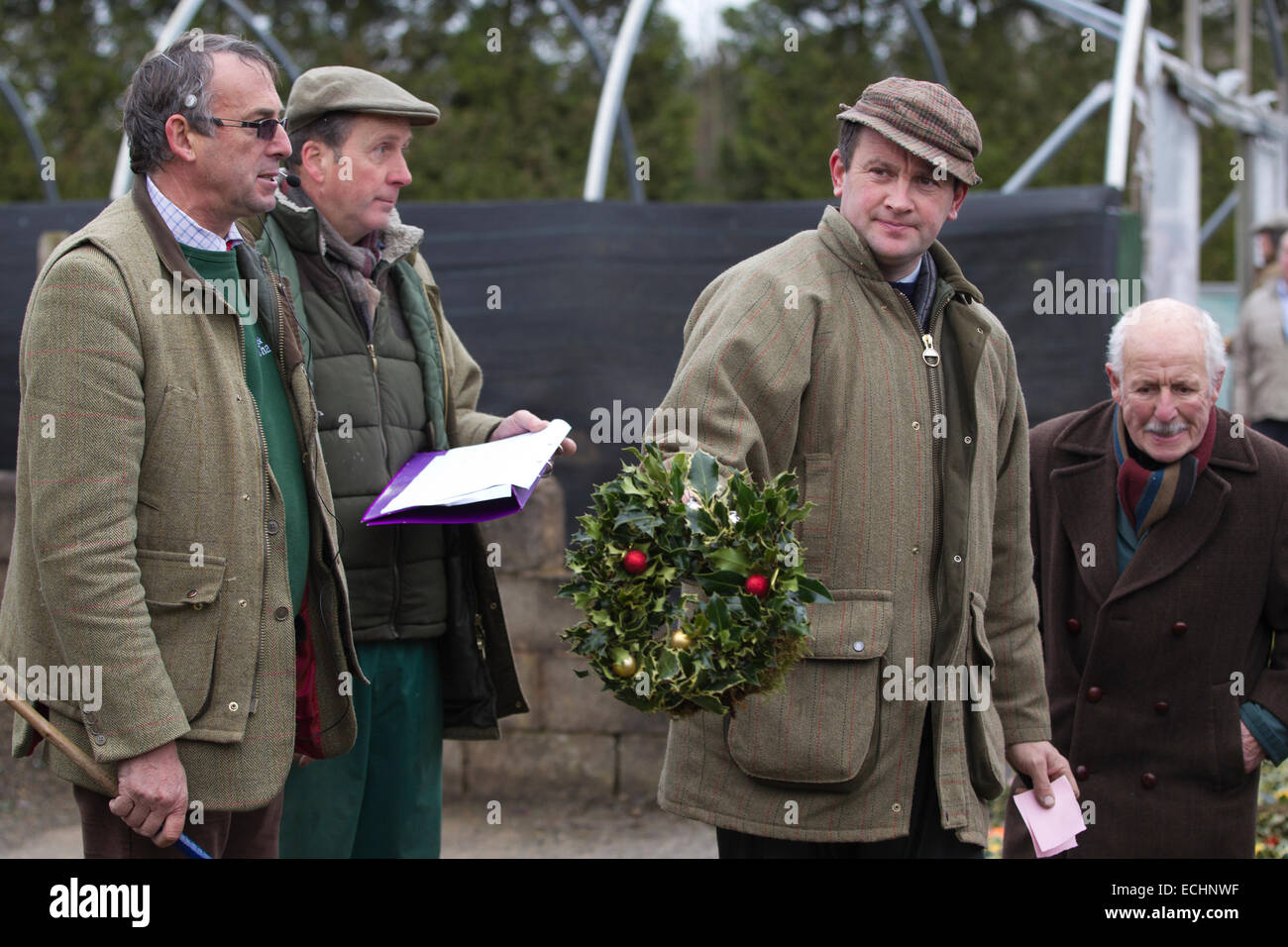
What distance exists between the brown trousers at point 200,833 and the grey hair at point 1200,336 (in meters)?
2.12

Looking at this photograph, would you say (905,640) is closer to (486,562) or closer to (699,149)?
(486,562)

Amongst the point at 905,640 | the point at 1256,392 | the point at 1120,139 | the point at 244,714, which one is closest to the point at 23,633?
the point at 244,714

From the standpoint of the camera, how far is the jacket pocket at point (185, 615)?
2.68 metres

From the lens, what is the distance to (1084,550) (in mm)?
3527

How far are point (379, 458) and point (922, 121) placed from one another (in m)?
1.40

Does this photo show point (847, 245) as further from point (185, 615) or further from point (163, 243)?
point (185, 615)

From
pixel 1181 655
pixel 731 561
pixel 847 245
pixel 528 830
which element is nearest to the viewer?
pixel 731 561

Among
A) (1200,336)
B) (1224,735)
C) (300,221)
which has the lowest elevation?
(1224,735)

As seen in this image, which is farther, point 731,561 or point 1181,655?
point 1181,655

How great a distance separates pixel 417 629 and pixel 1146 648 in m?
1.70

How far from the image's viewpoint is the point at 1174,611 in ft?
11.3

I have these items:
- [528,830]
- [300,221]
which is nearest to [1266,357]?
[528,830]

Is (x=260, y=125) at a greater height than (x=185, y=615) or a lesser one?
greater
